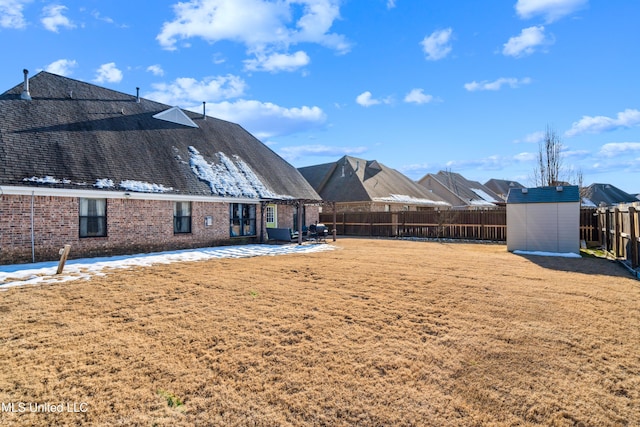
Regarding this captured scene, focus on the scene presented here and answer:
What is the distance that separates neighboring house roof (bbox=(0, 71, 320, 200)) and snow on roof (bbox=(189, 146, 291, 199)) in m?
0.05

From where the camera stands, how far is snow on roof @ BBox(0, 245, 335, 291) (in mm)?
8276

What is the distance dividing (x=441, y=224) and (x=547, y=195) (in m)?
7.29

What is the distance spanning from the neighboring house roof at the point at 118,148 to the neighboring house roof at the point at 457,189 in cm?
2331

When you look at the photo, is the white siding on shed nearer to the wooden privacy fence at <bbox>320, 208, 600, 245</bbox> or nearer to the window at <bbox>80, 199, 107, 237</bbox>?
the wooden privacy fence at <bbox>320, 208, 600, 245</bbox>

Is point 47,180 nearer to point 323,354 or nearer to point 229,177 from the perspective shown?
point 229,177

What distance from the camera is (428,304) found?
240 inches

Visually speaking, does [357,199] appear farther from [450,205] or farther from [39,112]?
[39,112]

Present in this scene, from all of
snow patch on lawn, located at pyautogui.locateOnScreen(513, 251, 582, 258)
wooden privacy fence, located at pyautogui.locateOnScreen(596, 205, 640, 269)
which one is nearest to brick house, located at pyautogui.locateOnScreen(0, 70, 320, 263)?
snow patch on lawn, located at pyautogui.locateOnScreen(513, 251, 582, 258)

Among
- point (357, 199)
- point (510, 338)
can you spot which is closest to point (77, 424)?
point (510, 338)

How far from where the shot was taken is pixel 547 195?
46.3 feet

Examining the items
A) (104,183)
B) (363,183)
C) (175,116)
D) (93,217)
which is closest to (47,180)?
(104,183)

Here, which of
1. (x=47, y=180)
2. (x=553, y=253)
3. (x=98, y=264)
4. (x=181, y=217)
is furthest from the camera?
(x=181, y=217)

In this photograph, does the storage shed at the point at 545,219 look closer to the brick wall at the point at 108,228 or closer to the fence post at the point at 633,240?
the fence post at the point at 633,240

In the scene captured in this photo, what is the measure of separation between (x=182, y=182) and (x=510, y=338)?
44.0ft
